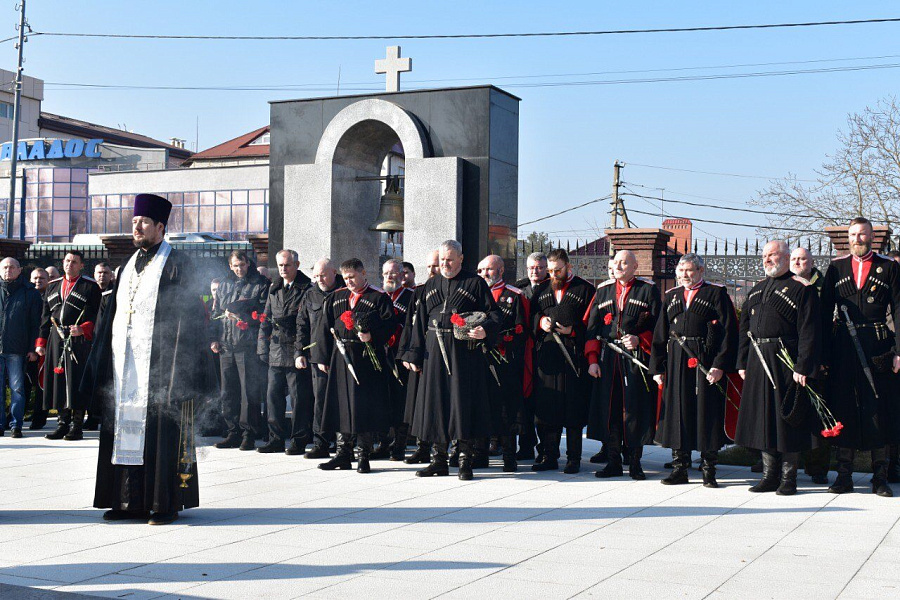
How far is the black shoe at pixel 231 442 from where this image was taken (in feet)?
35.0

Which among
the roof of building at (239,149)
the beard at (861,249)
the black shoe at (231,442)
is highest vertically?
the roof of building at (239,149)

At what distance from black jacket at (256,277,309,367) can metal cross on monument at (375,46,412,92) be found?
2725mm

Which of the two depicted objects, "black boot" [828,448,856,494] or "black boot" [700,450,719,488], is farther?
"black boot" [700,450,719,488]


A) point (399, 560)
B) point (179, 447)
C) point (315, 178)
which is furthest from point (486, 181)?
point (399, 560)

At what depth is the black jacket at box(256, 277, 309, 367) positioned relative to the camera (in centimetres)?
→ 1020

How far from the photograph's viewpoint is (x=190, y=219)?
53.7 m

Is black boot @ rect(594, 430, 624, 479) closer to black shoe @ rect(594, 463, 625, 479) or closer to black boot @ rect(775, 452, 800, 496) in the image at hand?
black shoe @ rect(594, 463, 625, 479)

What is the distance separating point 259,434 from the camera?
35.4ft

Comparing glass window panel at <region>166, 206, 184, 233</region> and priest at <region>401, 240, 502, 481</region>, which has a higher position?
glass window panel at <region>166, 206, 184, 233</region>

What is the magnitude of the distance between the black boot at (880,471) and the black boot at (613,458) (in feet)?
6.70

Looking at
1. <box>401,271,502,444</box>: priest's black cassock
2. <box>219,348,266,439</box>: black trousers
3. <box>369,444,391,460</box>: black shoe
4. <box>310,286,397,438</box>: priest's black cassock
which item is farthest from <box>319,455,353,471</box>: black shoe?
<box>219,348,266,439</box>: black trousers

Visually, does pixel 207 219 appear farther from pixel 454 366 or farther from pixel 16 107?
pixel 454 366

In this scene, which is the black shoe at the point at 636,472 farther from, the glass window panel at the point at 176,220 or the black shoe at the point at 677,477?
the glass window panel at the point at 176,220

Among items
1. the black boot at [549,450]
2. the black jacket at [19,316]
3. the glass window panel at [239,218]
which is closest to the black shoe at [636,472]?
the black boot at [549,450]
